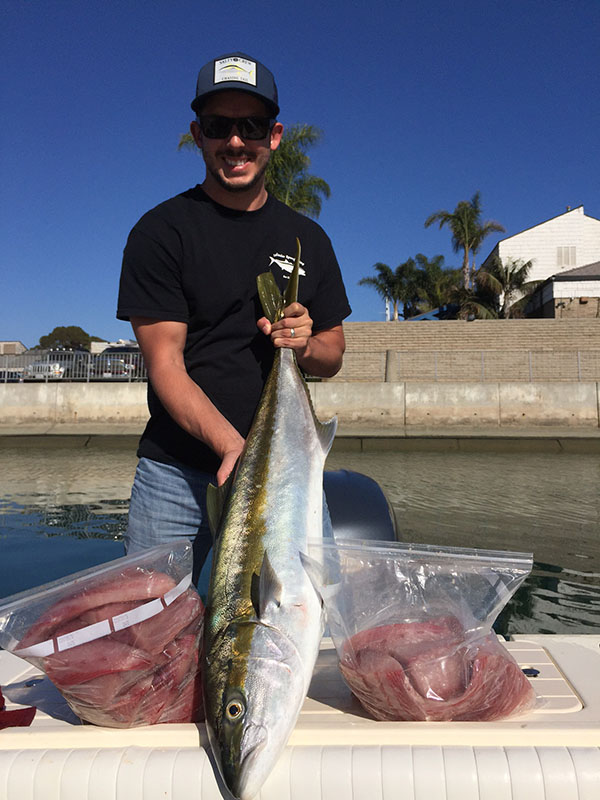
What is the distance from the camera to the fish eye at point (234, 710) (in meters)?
1.35

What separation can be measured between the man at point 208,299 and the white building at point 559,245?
45900 millimetres

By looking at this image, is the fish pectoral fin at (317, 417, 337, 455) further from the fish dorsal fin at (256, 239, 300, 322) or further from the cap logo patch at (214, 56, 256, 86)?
the cap logo patch at (214, 56, 256, 86)

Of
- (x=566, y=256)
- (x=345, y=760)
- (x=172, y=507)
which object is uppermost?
(x=566, y=256)

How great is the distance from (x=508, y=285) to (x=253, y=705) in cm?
4029

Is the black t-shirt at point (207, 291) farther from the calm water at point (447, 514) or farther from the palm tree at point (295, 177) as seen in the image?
the palm tree at point (295, 177)

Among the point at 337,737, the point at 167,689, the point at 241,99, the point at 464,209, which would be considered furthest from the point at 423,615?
the point at 464,209

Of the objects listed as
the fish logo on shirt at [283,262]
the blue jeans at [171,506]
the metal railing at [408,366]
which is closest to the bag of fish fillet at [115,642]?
the blue jeans at [171,506]

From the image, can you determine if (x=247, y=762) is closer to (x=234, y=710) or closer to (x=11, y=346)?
(x=234, y=710)

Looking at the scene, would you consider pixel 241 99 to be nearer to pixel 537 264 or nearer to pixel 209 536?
pixel 209 536

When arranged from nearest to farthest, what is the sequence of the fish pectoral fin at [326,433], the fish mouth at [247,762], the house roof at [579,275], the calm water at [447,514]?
the fish mouth at [247,762]
the fish pectoral fin at [326,433]
the calm water at [447,514]
the house roof at [579,275]

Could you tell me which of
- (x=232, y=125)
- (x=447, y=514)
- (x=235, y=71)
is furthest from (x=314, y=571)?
(x=447, y=514)

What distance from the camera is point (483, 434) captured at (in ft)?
54.8

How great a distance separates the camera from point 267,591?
1479mm

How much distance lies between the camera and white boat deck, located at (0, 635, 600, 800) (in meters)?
1.36
